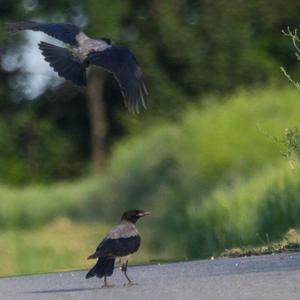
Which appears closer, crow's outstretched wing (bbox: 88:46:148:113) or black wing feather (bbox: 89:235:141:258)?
black wing feather (bbox: 89:235:141:258)

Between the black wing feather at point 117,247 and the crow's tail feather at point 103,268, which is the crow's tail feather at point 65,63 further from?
the crow's tail feather at point 103,268

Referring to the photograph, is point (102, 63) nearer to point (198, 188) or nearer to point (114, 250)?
point (114, 250)

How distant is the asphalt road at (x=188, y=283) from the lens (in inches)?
407

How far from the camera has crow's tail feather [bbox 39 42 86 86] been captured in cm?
1309

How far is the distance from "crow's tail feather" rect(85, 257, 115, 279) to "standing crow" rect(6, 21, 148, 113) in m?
1.65

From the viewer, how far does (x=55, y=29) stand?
45.0 feet

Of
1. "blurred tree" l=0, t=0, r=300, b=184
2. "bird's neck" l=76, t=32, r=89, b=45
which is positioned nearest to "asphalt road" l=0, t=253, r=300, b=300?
Answer: "bird's neck" l=76, t=32, r=89, b=45

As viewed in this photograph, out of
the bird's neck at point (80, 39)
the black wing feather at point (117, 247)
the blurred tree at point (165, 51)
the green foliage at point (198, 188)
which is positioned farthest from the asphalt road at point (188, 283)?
the blurred tree at point (165, 51)

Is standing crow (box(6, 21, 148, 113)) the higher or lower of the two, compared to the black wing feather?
higher

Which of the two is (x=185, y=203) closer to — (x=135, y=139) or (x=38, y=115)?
(x=135, y=139)

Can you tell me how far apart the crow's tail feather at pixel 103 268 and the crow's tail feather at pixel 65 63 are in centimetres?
182

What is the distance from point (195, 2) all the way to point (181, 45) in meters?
1.02

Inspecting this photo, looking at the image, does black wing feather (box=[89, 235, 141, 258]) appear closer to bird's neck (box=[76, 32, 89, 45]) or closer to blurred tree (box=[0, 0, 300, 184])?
bird's neck (box=[76, 32, 89, 45])

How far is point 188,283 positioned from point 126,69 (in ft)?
8.10
